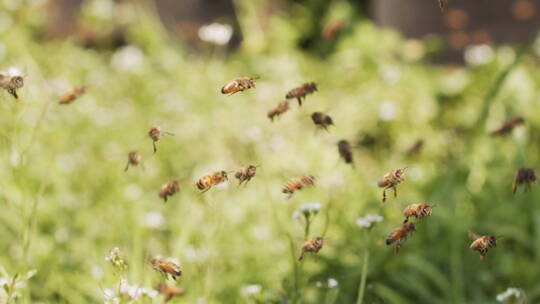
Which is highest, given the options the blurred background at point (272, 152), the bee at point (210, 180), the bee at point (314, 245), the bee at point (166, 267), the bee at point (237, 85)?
the blurred background at point (272, 152)

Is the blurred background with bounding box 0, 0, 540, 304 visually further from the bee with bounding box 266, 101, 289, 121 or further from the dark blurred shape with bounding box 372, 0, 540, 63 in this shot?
the bee with bounding box 266, 101, 289, 121

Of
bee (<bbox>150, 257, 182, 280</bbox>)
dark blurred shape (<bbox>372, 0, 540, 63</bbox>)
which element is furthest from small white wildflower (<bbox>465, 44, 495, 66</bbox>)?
bee (<bbox>150, 257, 182, 280</bbox>)

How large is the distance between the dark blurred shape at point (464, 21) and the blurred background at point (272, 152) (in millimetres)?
16

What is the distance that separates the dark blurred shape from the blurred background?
0.6 inches

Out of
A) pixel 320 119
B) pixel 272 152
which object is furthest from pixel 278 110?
pixel 272 152

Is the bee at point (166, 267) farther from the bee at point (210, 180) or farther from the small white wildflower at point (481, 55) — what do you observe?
the small white wildflower at point (481, 55)

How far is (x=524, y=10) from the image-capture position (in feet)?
15.3

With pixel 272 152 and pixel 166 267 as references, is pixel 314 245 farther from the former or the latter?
pixel 272 152

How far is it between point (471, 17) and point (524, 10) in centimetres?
38

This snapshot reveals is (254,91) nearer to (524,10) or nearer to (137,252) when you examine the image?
(524,10)

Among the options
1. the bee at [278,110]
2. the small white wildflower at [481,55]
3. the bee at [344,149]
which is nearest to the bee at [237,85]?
the bee at [278,110]

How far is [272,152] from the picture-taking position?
3344 mm

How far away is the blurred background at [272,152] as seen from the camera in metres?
2.21

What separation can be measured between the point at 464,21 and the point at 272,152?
2331 mm
